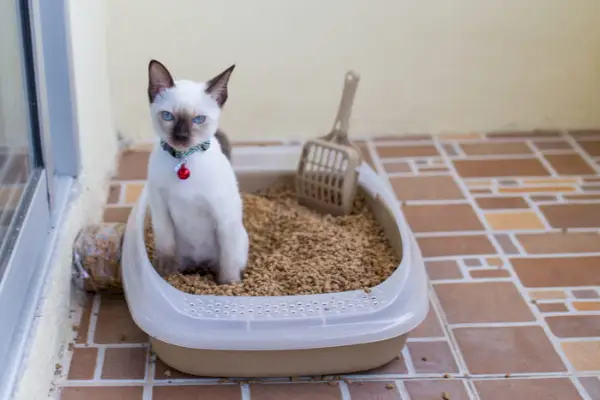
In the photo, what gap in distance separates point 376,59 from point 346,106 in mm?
479

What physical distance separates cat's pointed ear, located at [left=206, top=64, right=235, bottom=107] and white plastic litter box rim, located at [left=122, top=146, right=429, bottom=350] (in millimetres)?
294

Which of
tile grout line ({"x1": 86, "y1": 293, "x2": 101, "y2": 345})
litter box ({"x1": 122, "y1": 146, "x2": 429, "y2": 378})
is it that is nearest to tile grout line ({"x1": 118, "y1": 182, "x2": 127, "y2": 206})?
tile grout line ({"x1": 86, "y1": 293, "x2": 101, "y2": 345})

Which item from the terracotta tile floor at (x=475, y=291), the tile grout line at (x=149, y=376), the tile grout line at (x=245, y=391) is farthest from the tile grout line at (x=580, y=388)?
the tile grout line at (x=149, y=376)

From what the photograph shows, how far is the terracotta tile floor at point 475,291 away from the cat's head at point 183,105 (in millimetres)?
389

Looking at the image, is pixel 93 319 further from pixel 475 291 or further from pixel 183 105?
pixel 475 291

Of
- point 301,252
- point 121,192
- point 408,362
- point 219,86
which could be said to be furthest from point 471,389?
point 121,192

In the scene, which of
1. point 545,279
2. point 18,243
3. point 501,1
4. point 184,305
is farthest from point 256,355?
point 501,1

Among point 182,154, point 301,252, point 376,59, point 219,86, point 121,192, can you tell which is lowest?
point 121,192

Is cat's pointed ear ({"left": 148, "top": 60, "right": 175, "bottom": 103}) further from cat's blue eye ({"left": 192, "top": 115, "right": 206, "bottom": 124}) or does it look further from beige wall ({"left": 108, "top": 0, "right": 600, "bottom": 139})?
beige wall ({"left": 108, "top": 0, "right": 600, "bottom": 139})

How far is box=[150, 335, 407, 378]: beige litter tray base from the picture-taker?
1199mm

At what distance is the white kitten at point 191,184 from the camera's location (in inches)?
45.3

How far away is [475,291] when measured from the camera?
147 cm

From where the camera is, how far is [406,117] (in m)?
2.04

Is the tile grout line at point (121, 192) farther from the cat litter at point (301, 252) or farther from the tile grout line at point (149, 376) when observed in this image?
the tile grout line at point (149, 376)
